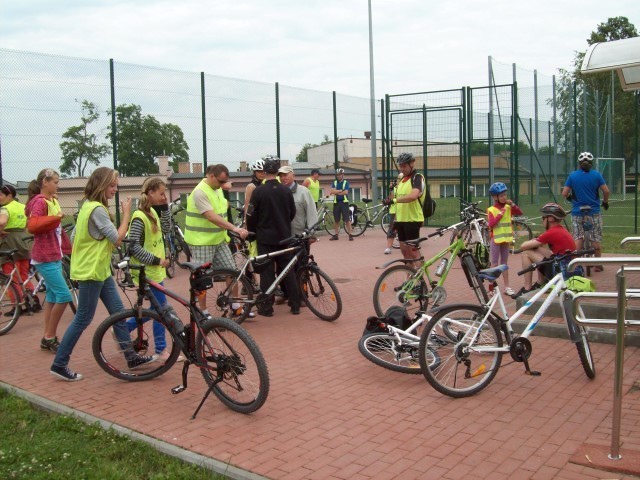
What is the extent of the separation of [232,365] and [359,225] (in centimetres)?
1332

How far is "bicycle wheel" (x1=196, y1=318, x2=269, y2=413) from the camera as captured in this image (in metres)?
5.07

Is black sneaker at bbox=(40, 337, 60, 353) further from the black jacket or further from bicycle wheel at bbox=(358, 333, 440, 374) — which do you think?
bicycle wheel at bbox=(358, 333, 440, 374)

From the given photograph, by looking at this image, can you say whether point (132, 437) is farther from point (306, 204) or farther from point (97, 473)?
point (306, 204)

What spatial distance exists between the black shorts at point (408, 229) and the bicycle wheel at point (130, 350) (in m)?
3.76

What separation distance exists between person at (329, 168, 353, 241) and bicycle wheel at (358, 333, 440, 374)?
11.1 meters

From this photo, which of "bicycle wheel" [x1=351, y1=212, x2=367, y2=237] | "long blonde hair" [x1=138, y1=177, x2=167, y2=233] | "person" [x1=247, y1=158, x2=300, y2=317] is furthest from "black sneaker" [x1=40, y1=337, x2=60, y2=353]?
"bicycle wheel" [x1=351, y1=212, x2=367, y2=237]

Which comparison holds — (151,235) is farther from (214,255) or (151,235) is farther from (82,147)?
(82,147)

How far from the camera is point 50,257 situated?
24.1 feet

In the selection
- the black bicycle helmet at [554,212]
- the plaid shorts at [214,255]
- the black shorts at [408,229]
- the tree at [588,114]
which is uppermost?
the tree at [588,114]

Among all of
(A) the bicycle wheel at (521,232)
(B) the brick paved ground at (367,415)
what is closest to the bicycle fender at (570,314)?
(B) the brick paved ground at (367,415)

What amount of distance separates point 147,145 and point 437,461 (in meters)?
11.3

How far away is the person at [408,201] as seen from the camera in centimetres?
858

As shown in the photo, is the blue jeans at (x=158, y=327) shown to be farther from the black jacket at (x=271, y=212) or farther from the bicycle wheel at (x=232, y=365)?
the black jacket at (x=271, y=212)

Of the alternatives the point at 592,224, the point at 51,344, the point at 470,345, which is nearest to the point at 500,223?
the point at 592,224
